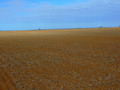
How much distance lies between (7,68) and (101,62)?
4.67 meters

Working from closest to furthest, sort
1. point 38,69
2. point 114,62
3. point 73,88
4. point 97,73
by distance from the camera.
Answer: point 73,88, point 97,73, point 38,69, point 114,62

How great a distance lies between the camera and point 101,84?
4.37m

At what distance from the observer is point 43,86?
4.24m

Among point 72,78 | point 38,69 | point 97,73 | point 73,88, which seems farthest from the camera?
point 38,69

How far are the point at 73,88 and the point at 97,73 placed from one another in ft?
5.27

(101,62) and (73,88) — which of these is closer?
(73,88)

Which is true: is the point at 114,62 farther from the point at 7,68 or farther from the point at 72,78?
the point at 7,68

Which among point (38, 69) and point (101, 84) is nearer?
point (101, 84)

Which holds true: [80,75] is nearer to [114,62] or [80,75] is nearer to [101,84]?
[101,84]

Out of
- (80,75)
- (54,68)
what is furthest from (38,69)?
(80,75)

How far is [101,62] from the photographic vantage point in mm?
6648

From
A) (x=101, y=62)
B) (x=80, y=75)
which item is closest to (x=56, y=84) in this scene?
(x=80, y=75)

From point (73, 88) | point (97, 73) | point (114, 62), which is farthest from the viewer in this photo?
point (114, 62)

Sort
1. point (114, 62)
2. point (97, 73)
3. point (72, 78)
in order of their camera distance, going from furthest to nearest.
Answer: point (114, 62)
point (97, 73)
point (72, 78)
